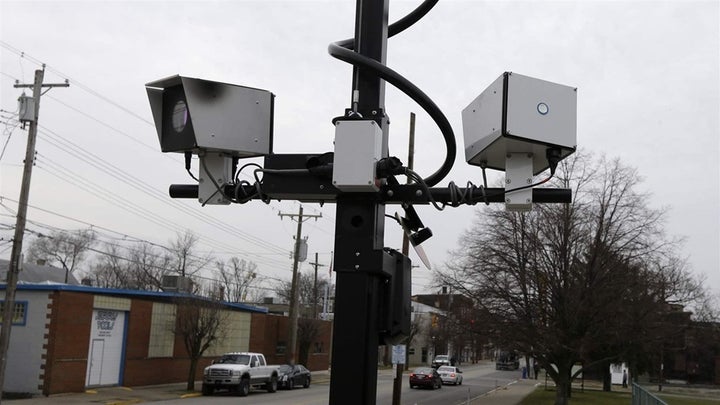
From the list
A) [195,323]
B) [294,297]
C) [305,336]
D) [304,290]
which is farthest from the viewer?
[304,290]

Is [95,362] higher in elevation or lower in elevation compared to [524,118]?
lower

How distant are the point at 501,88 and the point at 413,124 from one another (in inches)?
874

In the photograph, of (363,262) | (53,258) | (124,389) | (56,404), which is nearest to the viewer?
(363,262)

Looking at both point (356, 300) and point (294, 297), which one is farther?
point (294, 297)

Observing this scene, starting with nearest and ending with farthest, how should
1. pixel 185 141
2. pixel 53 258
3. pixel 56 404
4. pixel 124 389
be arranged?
pixel 185 141 < pixel 56 404 < pixel 124 389 < pixel 53 258

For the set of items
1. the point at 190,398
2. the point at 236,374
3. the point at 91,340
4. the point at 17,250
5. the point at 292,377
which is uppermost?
the point at 17,250

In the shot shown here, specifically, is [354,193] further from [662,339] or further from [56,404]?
[662,339]

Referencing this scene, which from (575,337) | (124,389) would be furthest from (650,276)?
(124,389)

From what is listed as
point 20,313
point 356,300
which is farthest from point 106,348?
point 356,300

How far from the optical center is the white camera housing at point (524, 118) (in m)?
3.91

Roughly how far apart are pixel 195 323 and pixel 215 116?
3046 cm

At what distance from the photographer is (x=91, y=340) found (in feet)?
99.2

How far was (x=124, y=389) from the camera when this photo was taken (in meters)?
31.3

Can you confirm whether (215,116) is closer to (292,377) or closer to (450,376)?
(292,377)
